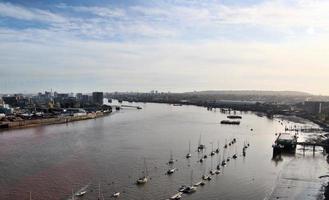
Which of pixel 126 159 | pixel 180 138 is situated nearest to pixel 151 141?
pixel 180 138

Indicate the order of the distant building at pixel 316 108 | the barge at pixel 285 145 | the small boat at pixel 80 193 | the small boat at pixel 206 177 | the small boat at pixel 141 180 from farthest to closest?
1. the distant building at pixel 316 108
2. the barge at pixel 285 145
3. the small boat at pixel 206 177
4. the small boat at pixel 141 180
5. the small boat at pixel 80 193

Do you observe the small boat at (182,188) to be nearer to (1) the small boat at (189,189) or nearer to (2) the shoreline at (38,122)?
(1) the small boat at (189,189)

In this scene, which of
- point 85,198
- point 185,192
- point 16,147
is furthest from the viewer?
point 16,147

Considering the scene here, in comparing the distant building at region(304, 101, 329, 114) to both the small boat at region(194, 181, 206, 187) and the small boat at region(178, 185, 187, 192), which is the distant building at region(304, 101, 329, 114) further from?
the small boat at region(178, 185, 187, 192)

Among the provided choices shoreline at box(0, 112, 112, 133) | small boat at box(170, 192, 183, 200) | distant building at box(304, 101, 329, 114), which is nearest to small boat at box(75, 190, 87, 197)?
small boat at box(170, 192, 183, 200)

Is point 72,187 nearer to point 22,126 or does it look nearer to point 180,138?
point 180,138

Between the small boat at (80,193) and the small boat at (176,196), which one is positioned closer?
the small boat at (176,196)

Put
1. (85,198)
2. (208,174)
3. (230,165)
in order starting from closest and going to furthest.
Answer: (85,198), (208,174), (230,165)

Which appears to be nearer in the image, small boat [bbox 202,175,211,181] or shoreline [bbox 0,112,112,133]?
small boat [bbox 202,175,211,181]

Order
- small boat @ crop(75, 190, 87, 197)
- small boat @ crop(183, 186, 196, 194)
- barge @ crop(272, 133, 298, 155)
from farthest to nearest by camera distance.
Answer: barge @ crop(272, 133, 298, 155) < small boat @ crop(183, 186, 196, 194) < small boat @ crop(75, 190, 87, 197)

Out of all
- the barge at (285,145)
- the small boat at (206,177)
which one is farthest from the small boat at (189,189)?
the barge at (285,145)

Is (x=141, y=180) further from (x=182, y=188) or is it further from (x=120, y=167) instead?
(x=120, y=167)
